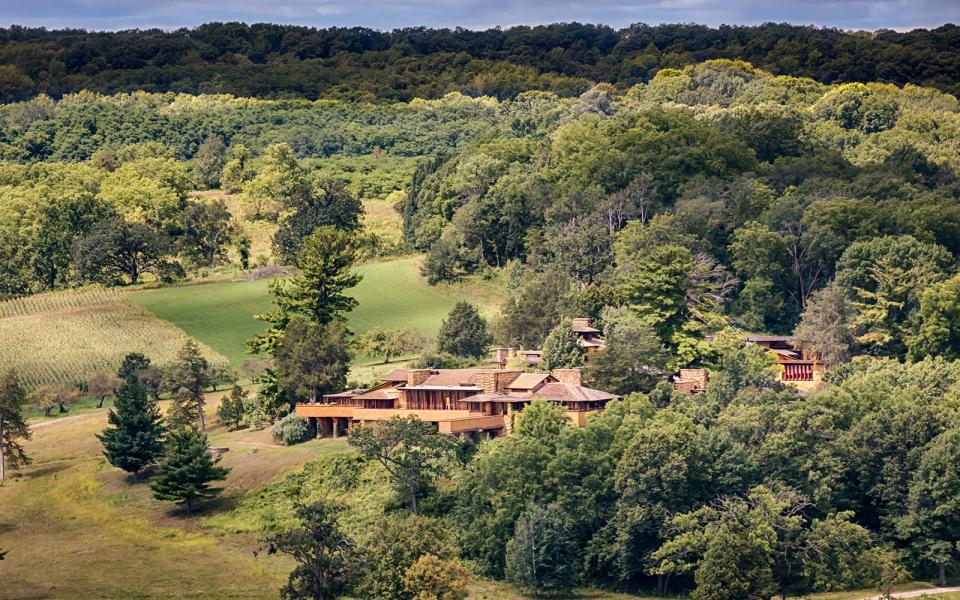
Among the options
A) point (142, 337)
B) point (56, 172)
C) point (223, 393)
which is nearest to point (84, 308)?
point (142, 337)

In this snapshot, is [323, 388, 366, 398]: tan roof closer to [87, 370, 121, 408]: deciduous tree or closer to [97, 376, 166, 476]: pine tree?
[97, 376, 166, 476]: pine tree

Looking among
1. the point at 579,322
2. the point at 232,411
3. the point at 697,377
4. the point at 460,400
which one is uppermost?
the point at 579,322

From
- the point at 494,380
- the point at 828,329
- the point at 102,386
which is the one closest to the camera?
the point at 494,380

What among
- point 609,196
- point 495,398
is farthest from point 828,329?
point 609,196

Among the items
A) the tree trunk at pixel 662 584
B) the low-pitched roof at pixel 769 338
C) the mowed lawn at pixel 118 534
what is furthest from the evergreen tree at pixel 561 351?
the tree trunk at pixel 662 584

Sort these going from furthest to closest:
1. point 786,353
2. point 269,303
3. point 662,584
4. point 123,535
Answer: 1. point 269,303
2. point 786,353
3. point 123,535
4. point 662,584

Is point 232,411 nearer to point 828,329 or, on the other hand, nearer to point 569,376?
point 569,376

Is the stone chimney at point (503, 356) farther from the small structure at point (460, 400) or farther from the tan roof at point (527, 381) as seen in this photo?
the tan roof at point (527, 381)

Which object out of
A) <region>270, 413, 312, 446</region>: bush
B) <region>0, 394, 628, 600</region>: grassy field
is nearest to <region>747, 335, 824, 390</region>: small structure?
<region>0, 394, 628, 600</region>: grassy field
